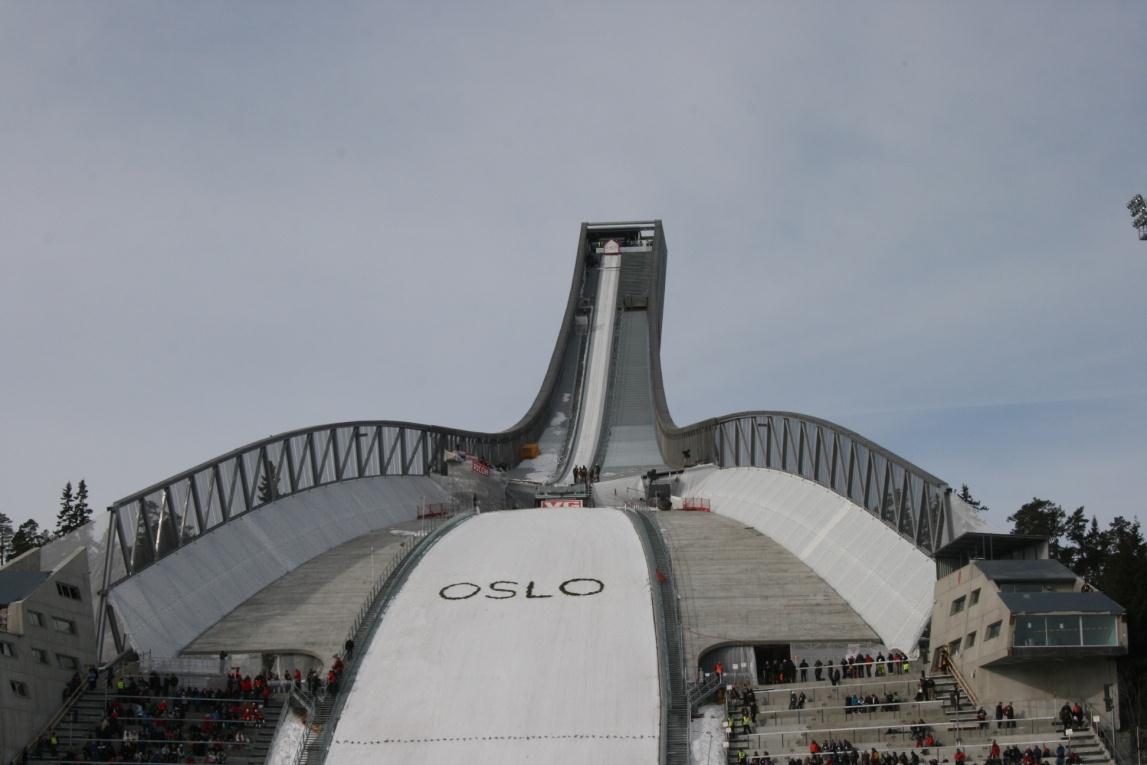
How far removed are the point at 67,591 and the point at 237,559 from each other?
6.33 m

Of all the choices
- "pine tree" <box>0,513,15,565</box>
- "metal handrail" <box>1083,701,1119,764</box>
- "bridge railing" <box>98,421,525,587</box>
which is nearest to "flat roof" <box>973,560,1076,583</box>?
"metal handrail" <box>1083,701,1119,764</box>

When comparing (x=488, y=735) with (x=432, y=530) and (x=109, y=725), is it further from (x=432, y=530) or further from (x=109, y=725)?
(x=432, y=530)

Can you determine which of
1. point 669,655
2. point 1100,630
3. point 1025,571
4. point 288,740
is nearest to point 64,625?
point 288,740

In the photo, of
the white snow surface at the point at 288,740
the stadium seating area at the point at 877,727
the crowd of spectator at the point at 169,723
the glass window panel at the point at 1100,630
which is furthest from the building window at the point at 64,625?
the glass window panel at the point at 1100,630

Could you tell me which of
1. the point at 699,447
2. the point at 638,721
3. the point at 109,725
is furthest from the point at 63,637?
the point at 699,447

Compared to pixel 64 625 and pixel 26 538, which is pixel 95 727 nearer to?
pixel 64 625

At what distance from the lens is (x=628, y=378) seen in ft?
213

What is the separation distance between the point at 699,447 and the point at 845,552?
18.6 metres

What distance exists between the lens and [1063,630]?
2406 cm

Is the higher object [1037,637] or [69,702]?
[1037,637]

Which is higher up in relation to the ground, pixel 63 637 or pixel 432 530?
pixel 432 530

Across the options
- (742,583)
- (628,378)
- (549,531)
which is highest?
(628,378)

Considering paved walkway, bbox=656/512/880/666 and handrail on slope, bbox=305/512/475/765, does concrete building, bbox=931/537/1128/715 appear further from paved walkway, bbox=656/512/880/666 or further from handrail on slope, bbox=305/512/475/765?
handrail on slope, bbox=305/512/475/765

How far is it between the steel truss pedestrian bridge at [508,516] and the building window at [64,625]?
111 cm
